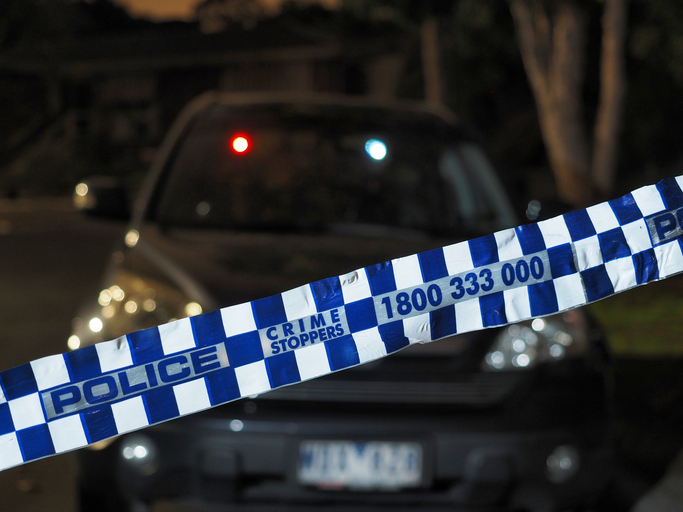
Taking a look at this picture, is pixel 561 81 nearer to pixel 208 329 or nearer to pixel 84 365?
pixel 208 329

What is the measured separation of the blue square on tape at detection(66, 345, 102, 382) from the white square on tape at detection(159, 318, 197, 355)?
130 millimetres

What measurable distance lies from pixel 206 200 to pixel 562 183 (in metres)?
8.85

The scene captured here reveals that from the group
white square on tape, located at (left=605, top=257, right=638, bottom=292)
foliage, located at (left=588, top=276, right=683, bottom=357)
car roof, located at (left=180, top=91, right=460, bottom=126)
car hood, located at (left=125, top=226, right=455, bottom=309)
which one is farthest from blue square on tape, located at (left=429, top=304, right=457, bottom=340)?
foliage, located at (left=588, top=276, right=683, bottom=357)

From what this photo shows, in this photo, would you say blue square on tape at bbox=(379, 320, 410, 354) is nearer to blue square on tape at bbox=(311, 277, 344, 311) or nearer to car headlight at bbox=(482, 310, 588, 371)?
blue square on tape at bbox=(311, 277, 344, 311)

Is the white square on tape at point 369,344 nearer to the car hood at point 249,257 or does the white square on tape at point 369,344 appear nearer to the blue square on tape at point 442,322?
Result: the blue square on tape at point 442,322

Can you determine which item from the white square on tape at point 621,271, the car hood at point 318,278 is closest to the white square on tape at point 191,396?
the white square on tape at point 621,271

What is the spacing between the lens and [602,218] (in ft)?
5.91

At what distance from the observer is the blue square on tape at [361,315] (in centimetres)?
169

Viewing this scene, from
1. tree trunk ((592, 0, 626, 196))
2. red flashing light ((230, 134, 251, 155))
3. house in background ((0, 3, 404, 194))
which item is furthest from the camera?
house in background ((0, 3, 404, 194))

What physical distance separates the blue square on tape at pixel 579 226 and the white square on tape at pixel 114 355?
37.7 inches

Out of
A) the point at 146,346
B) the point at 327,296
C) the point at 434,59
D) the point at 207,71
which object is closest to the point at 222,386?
the point at 146,346

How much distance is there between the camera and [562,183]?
11.9 meters

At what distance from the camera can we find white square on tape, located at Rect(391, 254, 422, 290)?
1.71m

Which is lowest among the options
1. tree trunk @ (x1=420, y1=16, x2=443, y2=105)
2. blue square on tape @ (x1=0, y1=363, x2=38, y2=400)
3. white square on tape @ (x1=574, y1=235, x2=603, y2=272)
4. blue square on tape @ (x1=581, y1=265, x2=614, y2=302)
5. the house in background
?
blue square on tape @ (x1=581, y1=265, x2=614, y2=302)
